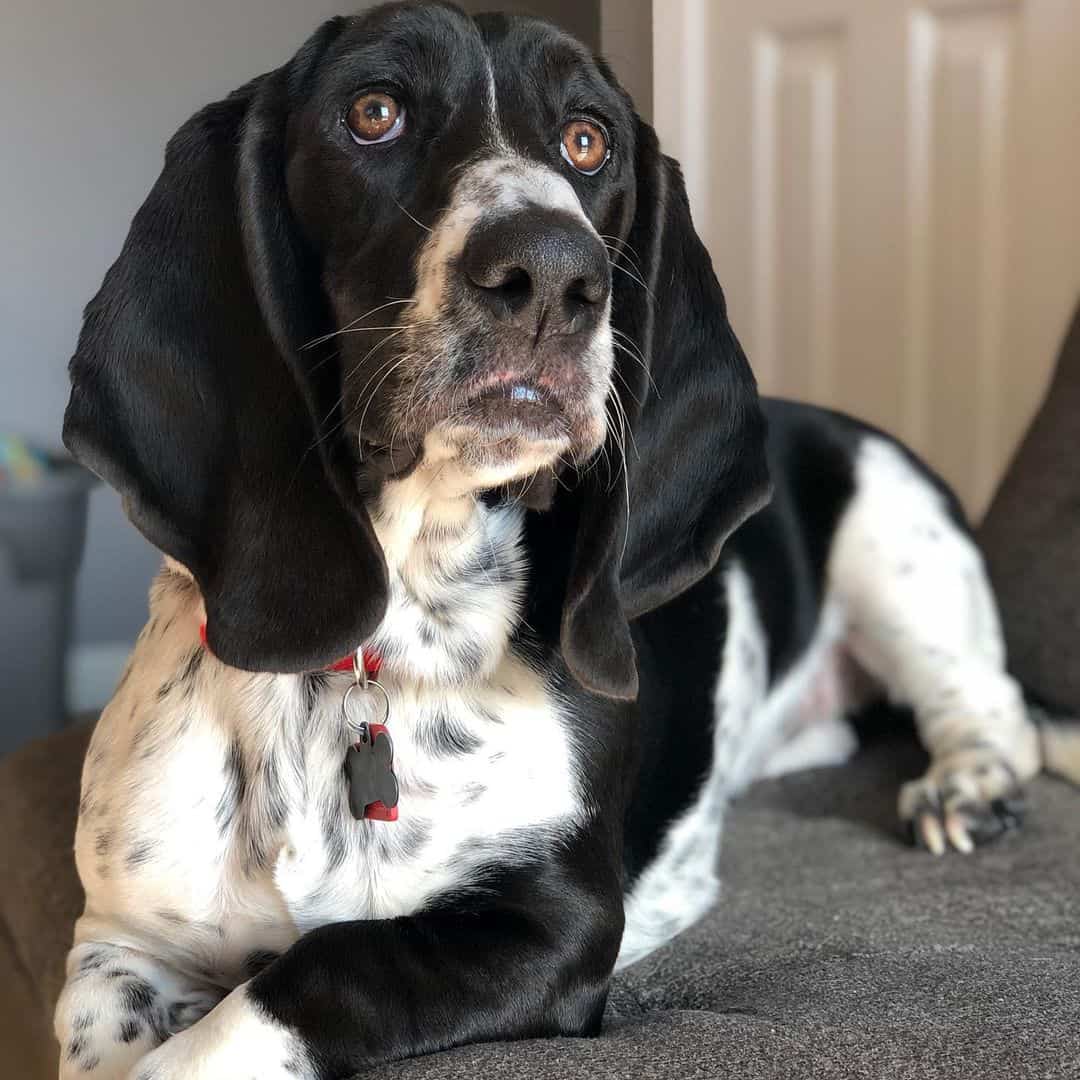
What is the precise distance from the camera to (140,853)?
1.37 meters

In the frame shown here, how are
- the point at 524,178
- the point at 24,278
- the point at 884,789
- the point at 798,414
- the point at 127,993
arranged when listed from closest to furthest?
the point at 524,178, the point at 127,993, the point at 884,789, the point at 798,414, the point at 24,278

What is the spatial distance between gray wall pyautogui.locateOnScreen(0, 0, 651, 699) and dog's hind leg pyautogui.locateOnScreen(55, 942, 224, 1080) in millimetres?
1437

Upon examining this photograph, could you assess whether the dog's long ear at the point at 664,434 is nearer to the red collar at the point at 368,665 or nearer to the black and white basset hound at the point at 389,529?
the black and white basset hound at the point at 389,529

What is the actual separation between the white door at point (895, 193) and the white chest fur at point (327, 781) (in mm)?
2220

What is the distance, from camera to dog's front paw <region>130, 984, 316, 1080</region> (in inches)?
44.5

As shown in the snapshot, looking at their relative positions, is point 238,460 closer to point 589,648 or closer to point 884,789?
point 589,648

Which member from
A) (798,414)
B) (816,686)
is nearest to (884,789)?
(816,686)

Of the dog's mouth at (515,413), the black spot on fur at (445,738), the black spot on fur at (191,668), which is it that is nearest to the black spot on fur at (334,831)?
the black spot on fur at (445,738)

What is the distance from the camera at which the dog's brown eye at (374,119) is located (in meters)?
1.33

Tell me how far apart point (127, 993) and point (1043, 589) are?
1.58 meters

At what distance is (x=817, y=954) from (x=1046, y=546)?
993 millimetres

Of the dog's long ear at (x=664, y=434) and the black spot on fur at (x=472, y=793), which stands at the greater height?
the dog's long ear at (x=664, y=434)

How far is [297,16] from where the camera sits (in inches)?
98.1

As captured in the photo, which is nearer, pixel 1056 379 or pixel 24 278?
pixel 1056 379
